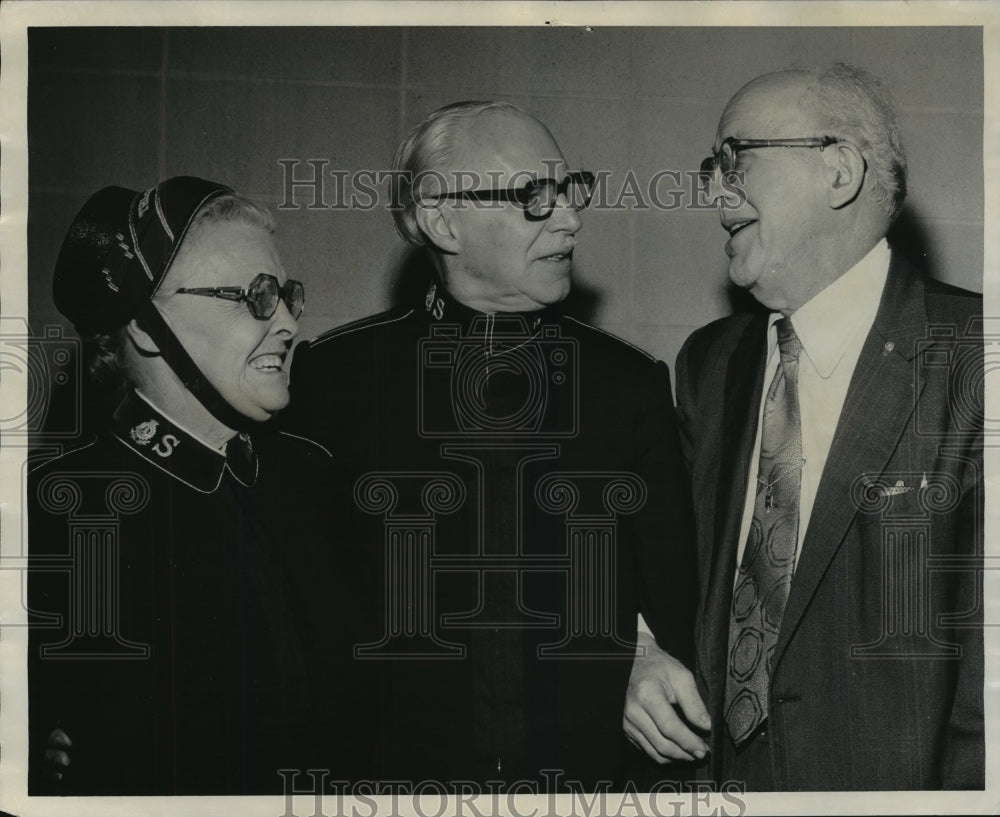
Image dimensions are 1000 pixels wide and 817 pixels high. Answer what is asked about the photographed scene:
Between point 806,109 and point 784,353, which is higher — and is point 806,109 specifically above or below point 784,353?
above

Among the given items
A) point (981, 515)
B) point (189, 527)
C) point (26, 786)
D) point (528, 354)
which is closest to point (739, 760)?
point (981, 515)

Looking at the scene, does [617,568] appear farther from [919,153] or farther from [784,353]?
[919,153]

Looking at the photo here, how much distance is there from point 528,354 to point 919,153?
804 millimetres

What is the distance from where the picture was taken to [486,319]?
79.9 inches

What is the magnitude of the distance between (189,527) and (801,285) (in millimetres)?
1178

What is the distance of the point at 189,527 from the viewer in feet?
6.61

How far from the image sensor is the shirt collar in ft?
6.56

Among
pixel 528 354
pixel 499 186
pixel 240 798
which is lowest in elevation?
pixel 240 798

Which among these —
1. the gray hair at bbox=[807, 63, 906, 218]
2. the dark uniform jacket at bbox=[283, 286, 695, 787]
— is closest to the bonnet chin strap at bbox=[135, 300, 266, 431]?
the dark uniform jacket at bbox=[283, 286, 695, 787]

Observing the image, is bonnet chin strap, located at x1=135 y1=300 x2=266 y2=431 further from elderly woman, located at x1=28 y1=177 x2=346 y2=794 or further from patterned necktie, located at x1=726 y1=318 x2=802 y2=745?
patterned necktie, located at x1=726 y1=318 x2=802 y2=745

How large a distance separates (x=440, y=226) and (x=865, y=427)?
0.84m

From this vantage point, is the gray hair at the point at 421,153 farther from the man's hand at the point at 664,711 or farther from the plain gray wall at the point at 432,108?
the man's hand at the point at 664,711

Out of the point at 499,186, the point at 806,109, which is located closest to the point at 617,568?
the point at 499,186

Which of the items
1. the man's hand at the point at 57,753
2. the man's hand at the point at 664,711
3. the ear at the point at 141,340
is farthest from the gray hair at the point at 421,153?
the man's hand at the point at 57,753
